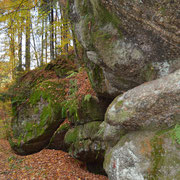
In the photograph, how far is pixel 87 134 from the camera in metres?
5.86

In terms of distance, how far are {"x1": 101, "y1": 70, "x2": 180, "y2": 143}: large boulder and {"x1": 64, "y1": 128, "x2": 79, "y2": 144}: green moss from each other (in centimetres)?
308

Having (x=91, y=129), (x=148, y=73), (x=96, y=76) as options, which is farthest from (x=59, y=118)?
(x=148, y=73)

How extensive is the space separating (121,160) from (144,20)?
9.37 ft

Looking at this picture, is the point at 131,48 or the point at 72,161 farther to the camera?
the point at 72,161

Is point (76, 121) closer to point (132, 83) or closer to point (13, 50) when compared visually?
point (132, 83)

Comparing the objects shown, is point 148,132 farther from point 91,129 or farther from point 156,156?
point 91,129

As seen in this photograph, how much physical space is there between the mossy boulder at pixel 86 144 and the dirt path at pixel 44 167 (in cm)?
42

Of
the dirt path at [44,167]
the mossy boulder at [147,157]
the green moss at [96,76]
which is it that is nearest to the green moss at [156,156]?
the mossy boulder at [147,157]

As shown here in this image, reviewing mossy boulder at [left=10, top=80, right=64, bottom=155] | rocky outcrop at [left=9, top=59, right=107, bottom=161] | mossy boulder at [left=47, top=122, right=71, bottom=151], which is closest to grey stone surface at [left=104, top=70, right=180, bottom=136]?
rocky outcrop at [left=9, top=59, right=107, bottom=161]

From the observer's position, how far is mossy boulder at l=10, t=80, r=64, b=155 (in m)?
7.09

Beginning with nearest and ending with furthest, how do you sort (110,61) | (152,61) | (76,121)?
(152,61)
(110,61)
(76,121)

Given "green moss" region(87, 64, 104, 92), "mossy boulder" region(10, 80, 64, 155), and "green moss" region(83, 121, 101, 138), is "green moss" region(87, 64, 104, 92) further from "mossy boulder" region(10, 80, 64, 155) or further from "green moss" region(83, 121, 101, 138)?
"mossy boulder" region(10, 80, 64, 155)

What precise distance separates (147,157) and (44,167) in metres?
4.13

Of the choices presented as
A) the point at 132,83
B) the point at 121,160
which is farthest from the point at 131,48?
the point at 121,160
